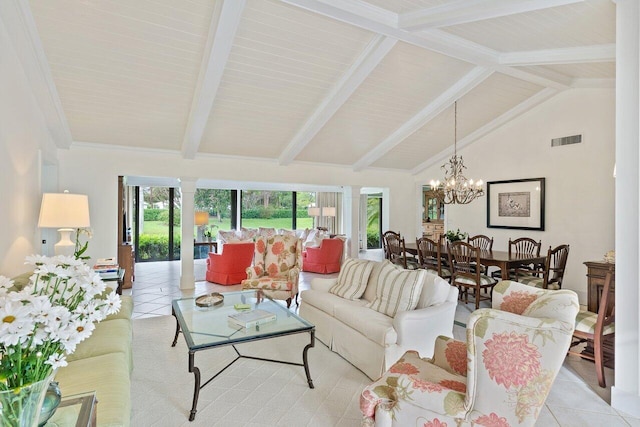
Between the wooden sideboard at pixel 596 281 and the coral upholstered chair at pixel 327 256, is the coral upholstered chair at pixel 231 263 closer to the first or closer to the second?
the coral upholstered chair at pixel 327 256

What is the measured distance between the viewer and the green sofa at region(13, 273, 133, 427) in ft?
5.48

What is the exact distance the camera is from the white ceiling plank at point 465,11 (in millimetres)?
2828

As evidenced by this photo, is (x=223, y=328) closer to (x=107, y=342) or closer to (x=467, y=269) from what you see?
(x=107, y=342)

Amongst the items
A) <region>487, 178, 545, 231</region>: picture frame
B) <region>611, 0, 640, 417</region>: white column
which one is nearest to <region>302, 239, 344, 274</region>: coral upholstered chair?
<region>487, 178, 545, 231</region>: picture frame

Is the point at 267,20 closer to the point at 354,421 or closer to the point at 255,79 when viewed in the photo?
the point at 255,79

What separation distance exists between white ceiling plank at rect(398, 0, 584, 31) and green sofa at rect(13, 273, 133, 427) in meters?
3.61

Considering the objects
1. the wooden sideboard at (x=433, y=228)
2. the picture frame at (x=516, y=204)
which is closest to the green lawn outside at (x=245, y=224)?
the wooden sideboard at (x=433, y=228)

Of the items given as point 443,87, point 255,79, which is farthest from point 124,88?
point 443,87

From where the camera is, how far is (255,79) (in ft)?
13.7

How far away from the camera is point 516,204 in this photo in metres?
6.29

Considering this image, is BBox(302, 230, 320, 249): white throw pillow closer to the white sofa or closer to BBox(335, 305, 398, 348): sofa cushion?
the white sofa

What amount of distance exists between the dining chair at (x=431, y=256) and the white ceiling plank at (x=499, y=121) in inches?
105

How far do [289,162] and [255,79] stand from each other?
2514 mm

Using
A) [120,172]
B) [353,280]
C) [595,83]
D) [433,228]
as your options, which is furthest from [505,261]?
[433,228]
